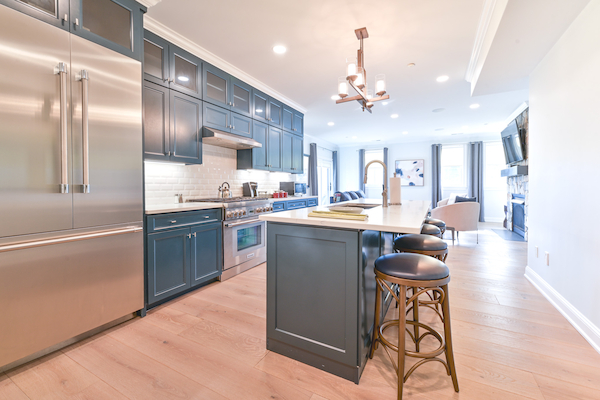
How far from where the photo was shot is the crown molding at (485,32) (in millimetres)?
2203

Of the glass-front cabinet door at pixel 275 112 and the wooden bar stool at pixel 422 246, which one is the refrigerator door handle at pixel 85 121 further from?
the glass-front cabinet door at pixel 275 112

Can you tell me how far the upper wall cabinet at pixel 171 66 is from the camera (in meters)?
2.66

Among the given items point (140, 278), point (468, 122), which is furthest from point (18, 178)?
point (468, 122)

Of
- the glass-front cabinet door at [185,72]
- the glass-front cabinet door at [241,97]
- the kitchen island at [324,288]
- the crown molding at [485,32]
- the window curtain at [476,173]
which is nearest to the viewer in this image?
the kitchen island at [324,288]

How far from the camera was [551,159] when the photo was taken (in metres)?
2.61

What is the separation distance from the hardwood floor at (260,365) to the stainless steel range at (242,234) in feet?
2.71

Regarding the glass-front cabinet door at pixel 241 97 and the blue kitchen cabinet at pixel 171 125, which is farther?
the glass-front cabinet door at pixel 241 97

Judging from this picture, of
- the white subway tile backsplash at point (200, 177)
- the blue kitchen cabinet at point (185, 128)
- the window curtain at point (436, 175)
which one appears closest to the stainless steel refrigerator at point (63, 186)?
the blue kitchen cabinet at point (185, 128)

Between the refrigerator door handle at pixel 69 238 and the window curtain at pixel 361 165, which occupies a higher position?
the window curtain at pixel 361 165

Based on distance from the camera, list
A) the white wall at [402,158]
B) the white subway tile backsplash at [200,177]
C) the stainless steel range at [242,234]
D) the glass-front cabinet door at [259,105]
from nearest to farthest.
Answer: the white subway tile backsplash at [200,177] < the stainless steel range at [242,234] < the glass-front cabinet door at [259,105] < the white wall at [402,158]

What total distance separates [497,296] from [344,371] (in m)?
2.10

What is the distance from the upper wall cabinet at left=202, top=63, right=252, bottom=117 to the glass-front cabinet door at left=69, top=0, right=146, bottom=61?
1062mm

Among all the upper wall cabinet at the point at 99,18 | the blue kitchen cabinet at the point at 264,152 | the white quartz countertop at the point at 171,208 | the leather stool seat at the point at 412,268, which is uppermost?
the upper wall cabinet at the point at 99,18

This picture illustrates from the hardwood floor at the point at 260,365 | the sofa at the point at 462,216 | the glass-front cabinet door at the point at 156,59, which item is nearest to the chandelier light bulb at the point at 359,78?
the glass-front cabinet door at the point at 156,59
